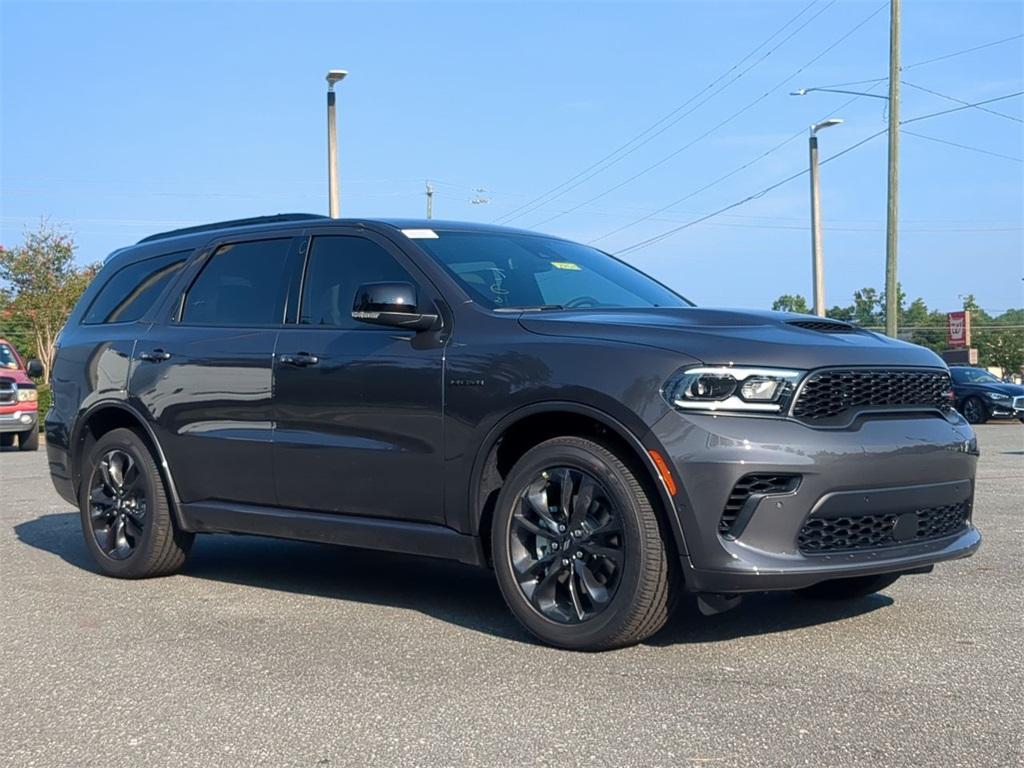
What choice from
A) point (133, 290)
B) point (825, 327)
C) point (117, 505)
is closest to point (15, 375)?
point (133, 290)

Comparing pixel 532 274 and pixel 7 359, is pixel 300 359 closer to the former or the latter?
pixel 532 274

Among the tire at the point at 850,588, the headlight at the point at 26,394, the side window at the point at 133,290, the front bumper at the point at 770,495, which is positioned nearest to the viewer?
the front bumper at the point at 770,495

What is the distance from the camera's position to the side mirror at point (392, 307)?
17.0 ft

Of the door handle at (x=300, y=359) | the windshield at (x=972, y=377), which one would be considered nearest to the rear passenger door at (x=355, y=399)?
the door handle at (x=300, y=359)

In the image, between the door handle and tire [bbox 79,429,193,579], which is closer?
the door handle

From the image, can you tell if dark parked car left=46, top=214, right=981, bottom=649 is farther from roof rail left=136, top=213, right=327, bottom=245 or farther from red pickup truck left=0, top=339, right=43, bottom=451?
red pickup truck left=0, top=339, right=43, bottom=451

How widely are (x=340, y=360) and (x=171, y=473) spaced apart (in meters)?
1.48

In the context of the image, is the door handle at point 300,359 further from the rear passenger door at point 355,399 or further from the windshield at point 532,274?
the windshield at point 532,274

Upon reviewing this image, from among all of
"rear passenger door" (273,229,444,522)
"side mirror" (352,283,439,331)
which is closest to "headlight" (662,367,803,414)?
"rear passenger door" (273,229,444,522)

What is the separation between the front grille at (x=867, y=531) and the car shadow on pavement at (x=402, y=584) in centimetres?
66

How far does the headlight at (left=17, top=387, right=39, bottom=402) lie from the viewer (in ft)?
61.8

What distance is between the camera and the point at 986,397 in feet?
88.6

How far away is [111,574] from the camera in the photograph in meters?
6.71

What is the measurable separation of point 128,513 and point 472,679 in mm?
3066
